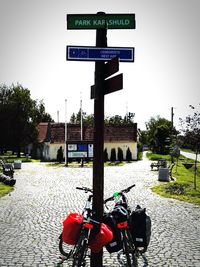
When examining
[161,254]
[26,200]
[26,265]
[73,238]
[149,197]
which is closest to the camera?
[73,238]

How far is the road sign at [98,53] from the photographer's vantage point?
5203mm

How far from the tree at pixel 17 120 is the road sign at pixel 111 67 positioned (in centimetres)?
4957

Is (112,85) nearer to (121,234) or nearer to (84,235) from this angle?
(84,235)

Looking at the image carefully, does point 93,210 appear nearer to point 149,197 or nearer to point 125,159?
point 149,197

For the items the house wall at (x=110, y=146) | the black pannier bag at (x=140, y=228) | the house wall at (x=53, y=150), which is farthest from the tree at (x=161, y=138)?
the black pannier bag at (x=140, y=228)

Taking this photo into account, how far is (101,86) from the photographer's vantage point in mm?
5285

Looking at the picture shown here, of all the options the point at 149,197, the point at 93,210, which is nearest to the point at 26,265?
the point at 93,210

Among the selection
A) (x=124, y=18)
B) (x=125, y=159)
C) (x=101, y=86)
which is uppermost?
(x=124, y=18)

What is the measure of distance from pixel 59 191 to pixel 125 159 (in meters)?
32.3

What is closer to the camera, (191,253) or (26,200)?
(191,253)

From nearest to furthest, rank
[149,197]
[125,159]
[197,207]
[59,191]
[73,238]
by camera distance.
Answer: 1. [73,238]
2. [197,207]
3. [149,197]
4. [59,191]
5. [125,159]

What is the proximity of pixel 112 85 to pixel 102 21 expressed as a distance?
3.26ft

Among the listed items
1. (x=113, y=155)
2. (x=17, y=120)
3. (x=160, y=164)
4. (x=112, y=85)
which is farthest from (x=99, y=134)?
(x=17, y=120)

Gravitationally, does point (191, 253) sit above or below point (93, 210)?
below
